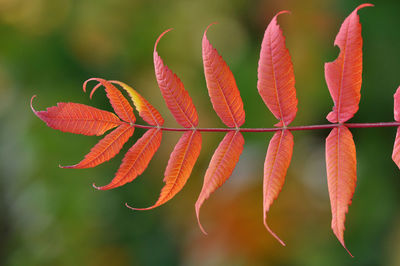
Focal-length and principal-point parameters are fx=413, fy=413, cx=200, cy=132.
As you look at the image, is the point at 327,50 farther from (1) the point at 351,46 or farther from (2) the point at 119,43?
(1) the point at 351,46

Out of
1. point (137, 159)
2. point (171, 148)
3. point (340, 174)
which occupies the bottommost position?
point (171, 148)

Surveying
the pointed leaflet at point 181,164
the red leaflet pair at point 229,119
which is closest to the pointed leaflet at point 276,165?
the red leaflet pair at point 229,119

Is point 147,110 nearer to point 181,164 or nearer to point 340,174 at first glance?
point 181,164

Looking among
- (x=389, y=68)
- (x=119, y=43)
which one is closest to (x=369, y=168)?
(x=389, y=68)

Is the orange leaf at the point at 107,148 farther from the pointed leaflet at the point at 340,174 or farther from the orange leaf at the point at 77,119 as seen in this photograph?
the pointed leaflet at the point at 340,174

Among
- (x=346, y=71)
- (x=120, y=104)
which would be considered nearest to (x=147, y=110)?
(x=120, y=104)
